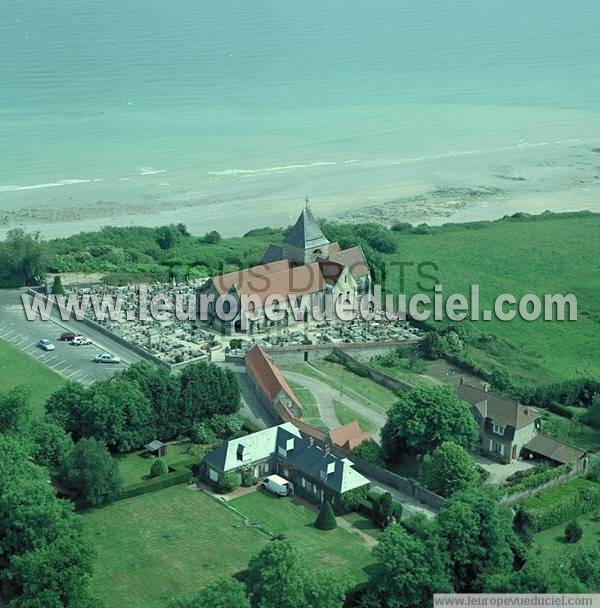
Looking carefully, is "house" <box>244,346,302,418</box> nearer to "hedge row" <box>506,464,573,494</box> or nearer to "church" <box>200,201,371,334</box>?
"church" <box>200,201,371,334</box>

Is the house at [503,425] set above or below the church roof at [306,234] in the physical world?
below

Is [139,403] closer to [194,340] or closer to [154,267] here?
[194,340]

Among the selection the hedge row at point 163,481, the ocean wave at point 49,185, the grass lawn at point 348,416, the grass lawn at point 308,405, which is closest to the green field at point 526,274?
the grass lawn at point 348,416

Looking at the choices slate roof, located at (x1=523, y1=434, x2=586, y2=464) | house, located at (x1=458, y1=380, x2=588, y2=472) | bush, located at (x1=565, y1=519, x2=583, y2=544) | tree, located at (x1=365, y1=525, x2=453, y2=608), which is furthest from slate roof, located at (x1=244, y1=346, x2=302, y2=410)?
tree, located at (x1=365, y1=525, x2=453, y2=608)

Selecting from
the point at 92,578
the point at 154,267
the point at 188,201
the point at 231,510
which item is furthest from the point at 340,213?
the point at 92,578

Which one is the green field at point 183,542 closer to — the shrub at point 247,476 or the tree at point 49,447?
the shrub at point 247,476

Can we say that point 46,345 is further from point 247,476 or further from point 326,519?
point 326,519
